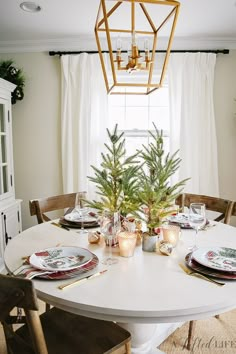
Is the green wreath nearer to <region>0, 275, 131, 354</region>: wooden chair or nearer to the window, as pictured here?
the window

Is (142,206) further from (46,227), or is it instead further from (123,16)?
(123,16)

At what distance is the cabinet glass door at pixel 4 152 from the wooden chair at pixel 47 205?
2.79ft

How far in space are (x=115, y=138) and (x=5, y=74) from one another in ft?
6.88

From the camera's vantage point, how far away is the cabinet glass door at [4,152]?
2865mm

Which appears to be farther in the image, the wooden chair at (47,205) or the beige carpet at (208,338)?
the wooden chair at (47,205)

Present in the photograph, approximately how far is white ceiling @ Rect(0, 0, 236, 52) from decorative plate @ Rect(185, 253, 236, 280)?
82.6 inches

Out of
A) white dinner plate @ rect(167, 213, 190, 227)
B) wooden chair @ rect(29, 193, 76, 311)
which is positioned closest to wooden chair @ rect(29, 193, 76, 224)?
wooden chair @ rect(29, 193, 76, 311)

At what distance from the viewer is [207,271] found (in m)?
1.16

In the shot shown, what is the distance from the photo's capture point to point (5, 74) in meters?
3.03

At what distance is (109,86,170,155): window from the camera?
3.45 meters

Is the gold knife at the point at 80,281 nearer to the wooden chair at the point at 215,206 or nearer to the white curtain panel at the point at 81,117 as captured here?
the wooden chair at the point at 215,206

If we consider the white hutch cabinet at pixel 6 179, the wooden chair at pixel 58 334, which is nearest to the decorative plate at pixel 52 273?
the wooden chair at pixel 58 334

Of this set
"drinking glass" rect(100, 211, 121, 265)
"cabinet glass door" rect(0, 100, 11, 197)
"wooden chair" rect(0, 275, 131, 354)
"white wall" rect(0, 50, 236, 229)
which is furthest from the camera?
"white wall" rect(0, 50, 236, 229)

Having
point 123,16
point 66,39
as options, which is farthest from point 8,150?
point 123,16
